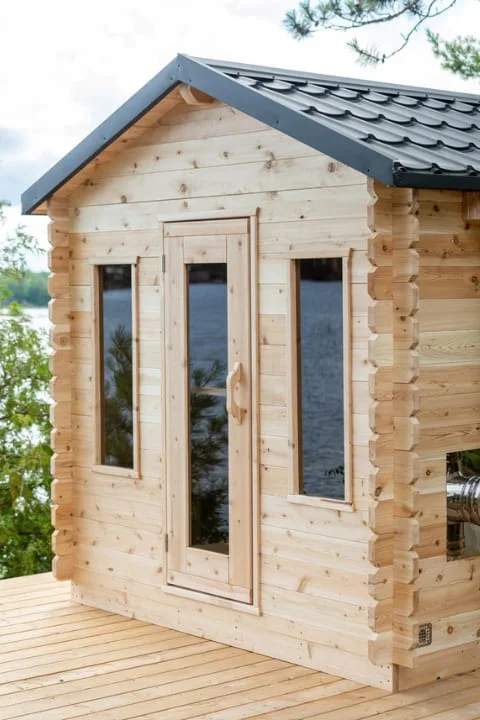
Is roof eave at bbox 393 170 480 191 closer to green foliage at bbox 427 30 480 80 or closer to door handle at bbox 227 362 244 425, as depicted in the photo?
door handle at bbox 227 362 244 425

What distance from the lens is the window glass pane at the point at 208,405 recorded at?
6.69m

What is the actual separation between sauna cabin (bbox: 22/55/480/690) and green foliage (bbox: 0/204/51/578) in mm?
2630

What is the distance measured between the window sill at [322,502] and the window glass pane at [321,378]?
1.2 inches

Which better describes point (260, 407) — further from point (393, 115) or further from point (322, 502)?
point (393, 115)

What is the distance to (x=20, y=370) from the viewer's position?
10.5 meters

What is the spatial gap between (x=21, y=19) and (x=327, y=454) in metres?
9.18

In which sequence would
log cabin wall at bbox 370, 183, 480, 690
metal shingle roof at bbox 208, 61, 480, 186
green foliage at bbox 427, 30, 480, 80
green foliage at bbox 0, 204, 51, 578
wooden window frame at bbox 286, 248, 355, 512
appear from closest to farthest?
1. metal shingle roof at bbox 208, 61, 480, 186
2. log cabin wall at bbox 370, 183, 480, 690
3. wooden window frame at bbox 286, 248, 355, 512
4. green foliage at bbox 0, 204, 51, 578
5. green foliage at bbox 427, 30, 480, 80

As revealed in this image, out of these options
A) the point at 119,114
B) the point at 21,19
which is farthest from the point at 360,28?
the point at 119,114

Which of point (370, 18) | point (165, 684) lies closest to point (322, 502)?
point (165, 684)

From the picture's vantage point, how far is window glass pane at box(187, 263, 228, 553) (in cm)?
669

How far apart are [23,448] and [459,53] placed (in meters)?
5.25

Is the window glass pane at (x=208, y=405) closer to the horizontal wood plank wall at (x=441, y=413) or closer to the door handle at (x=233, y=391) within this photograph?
the door handle at (x=233, y=391)

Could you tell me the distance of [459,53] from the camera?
1191 centimetres

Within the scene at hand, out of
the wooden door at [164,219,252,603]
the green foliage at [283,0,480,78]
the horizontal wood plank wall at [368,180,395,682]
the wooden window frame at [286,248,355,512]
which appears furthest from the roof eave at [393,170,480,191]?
the green foliage at [283,0,480,78]
